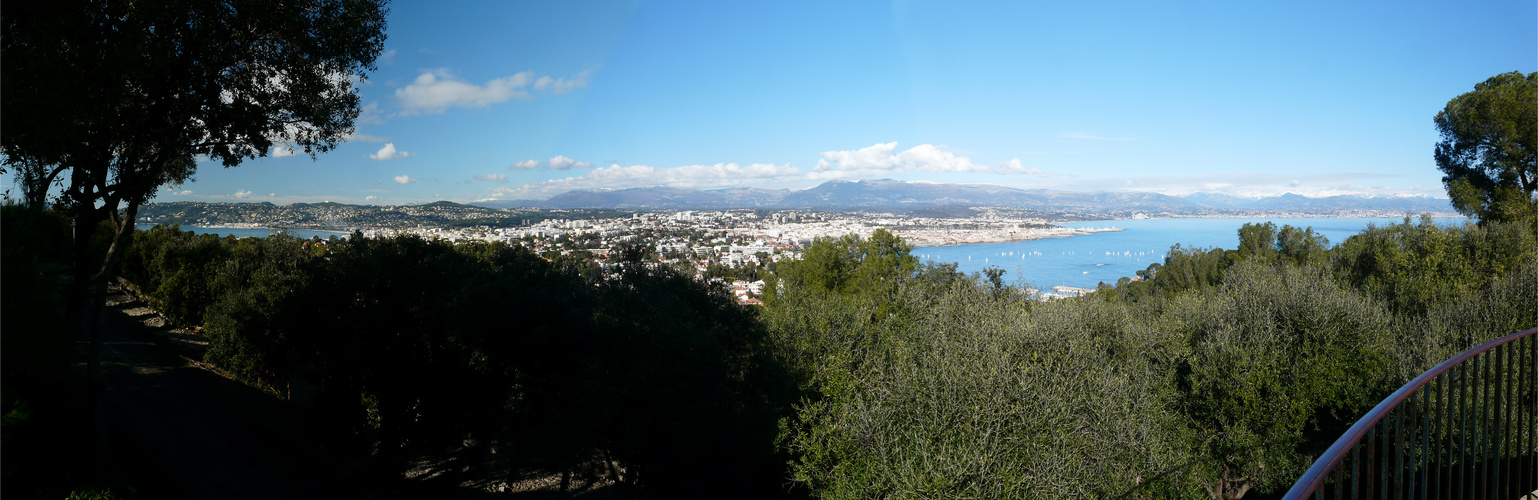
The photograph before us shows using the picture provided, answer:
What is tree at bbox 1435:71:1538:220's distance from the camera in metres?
14.4

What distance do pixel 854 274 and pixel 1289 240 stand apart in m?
22.8

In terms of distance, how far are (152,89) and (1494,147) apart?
2715 centimetres

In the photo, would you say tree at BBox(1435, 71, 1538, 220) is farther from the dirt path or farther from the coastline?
the coastline

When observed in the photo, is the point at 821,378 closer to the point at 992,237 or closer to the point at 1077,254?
the point at 1077,254

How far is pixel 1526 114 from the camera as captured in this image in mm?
14242

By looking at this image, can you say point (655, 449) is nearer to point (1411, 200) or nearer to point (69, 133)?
point (69, 133)

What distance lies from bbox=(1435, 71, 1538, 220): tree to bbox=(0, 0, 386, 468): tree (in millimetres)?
24240

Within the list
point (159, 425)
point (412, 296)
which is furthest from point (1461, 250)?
point (159, 425)

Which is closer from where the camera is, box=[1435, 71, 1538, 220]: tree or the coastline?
box=[1435, 71, 1538, 220]: tree

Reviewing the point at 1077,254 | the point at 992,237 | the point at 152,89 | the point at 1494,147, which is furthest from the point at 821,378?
the point at 992,237

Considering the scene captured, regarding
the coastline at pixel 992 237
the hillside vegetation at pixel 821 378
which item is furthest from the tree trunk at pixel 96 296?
the coastline at pixel 992 237

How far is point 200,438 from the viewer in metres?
11.0

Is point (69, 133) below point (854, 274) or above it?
above

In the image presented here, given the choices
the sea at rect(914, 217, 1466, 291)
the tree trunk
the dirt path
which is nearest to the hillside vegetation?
the dirt path
